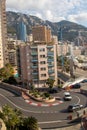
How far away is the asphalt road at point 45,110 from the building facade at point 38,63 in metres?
21.5

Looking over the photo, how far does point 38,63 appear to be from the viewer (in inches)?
3617

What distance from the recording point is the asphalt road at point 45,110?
50378 mm

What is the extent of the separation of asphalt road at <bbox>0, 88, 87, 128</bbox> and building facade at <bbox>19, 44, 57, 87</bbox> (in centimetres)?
2153

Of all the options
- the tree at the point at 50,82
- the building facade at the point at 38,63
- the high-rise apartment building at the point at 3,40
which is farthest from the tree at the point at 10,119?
the high-rise apartment building at the point at 3,40

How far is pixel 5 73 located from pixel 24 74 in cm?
1158

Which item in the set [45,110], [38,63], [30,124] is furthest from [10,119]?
[38,63]

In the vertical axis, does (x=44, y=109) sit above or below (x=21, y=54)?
below

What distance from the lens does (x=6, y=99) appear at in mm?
64625

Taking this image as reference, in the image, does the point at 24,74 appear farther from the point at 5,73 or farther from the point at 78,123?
the point at 78,123

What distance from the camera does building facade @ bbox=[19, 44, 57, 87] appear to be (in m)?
91.2

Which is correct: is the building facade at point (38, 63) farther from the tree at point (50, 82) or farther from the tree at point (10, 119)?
the tree at point (10, 119)

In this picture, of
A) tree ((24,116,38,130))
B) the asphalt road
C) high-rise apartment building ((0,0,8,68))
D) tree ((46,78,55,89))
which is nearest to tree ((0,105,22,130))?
tree ((24,116,38,130))

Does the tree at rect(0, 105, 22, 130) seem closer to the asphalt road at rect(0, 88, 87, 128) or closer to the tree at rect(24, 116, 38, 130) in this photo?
the tree at rect(24, 116, 38, 130)

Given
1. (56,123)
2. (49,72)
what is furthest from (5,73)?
(56,123)
